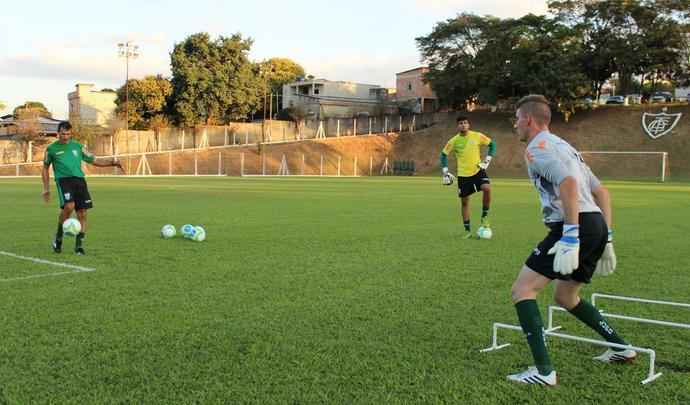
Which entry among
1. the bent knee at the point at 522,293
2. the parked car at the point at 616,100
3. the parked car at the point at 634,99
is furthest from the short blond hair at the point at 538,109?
the parked car at the point at 634,99

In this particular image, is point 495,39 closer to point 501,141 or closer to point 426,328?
point 501,141

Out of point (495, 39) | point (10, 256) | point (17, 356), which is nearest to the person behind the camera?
point (17, 356)

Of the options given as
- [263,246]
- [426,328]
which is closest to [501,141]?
[263,246]

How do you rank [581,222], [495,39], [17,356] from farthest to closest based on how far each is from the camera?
1. [495,39]
2. [17,356]
3. [581,222]

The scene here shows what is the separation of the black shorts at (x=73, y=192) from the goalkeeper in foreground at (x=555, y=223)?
312 inches

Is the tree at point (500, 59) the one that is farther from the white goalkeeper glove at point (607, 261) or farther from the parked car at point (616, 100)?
the white goalkeeper glove at point (607, 261)

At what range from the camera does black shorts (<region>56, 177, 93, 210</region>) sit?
32.9 feet

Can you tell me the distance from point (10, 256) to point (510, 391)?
8.20 metres

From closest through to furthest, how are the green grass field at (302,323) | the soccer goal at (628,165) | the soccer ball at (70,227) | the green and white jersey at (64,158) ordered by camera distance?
1. the green grass field at (302,323)
2. the soccer ball at (70,227)
3. the green and white jersey at (64,158)
4. the soccer goal at (628,165)

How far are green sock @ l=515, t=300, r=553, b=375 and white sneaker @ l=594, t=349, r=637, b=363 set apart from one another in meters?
0.74

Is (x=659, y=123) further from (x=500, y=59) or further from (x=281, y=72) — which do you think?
(x=281, y=72)

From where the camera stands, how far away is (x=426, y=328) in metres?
5.61

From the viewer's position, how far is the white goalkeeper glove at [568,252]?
395cm

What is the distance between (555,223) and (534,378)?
107cm
